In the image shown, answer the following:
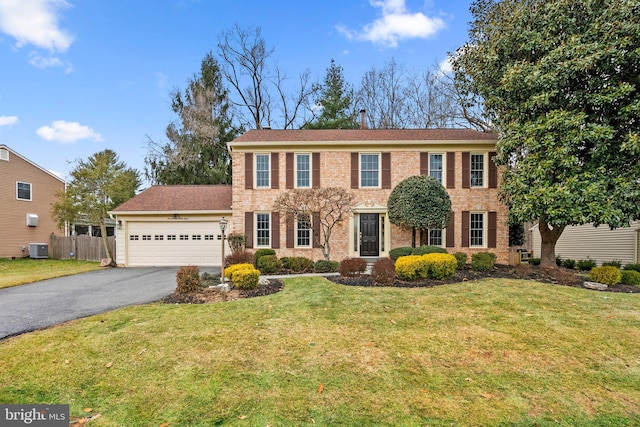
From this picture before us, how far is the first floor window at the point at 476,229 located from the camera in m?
12.6

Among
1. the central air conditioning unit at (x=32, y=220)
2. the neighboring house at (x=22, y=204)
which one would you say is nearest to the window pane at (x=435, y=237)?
the neighboring house at (x=22, y=204)

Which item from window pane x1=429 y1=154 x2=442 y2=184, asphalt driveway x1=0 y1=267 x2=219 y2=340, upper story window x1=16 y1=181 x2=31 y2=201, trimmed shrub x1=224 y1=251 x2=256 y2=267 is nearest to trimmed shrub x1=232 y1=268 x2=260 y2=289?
asphalt driveway x1=0 y1=267 x2=219 y2=340

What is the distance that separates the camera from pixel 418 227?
1093cm

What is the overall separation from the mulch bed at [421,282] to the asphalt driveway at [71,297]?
114 cm

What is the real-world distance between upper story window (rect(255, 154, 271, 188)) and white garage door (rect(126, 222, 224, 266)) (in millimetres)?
3032

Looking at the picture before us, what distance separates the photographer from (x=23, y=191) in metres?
17.6

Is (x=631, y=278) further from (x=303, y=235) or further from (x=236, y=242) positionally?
(x=236, y=242)

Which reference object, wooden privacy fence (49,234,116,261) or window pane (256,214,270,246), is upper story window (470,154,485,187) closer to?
window pane (256,214,270,246)

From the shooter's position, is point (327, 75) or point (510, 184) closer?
point (510, 184)

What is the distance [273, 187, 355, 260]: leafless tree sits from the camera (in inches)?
447

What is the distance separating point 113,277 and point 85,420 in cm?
932

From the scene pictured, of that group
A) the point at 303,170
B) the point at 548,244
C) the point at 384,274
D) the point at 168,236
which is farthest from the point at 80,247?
the point at 548,244

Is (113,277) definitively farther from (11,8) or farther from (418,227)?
(418,227)

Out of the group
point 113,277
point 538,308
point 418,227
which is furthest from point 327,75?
point 538,308
